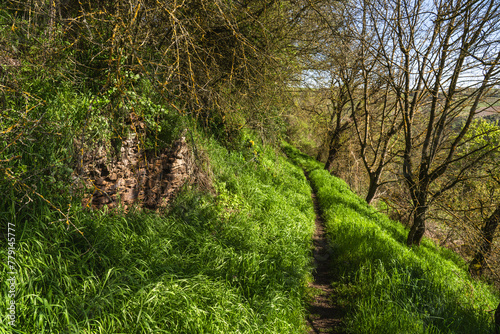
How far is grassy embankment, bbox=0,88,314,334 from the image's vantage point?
2119 mm

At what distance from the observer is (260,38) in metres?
5.46

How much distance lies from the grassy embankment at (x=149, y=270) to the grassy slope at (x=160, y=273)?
1cm

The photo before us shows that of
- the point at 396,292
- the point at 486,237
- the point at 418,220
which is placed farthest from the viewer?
the point at 486,237

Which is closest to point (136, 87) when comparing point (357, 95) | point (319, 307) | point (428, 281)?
point (319, 307)

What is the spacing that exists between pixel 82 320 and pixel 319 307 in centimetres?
289

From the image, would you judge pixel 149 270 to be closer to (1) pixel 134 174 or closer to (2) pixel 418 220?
(1) pixel 134 174

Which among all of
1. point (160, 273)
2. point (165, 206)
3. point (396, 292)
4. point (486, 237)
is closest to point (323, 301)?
point (396, 292)

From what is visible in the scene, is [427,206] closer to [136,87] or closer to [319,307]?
[319,307]

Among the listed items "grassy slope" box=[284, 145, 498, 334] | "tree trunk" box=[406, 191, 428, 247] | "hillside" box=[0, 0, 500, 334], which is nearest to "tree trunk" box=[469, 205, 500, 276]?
"hillside" box=[0, 0, 500, 334]

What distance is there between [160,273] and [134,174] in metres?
1.50

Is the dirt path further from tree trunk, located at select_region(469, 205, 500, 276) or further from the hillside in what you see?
tree trunk, located at select_region(469, 205, 500, 276)

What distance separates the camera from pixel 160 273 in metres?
2.88

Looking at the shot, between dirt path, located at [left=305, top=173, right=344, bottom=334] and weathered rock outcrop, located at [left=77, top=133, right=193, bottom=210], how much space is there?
2.71m

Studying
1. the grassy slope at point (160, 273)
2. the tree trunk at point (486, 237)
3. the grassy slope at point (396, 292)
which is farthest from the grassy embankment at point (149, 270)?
the tree trunk at point (486, 237)
